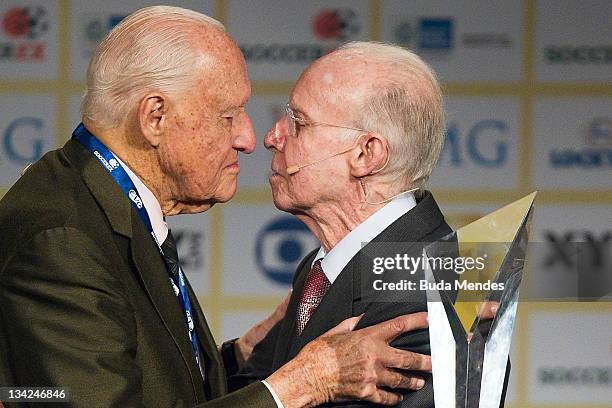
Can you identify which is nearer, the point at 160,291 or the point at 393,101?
the point at 160,291

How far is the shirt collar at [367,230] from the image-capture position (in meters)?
2.13

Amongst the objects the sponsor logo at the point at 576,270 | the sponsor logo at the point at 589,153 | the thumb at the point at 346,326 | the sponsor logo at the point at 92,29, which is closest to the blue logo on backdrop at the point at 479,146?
the sponsor logo at the point at 589,153

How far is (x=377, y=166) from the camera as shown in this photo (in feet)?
6.90

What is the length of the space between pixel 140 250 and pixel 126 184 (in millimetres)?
127

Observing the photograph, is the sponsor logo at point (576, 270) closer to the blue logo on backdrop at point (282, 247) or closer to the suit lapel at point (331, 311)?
the suit lapel at point (331, 311)

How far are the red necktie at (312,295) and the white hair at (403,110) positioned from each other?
0.79 feet

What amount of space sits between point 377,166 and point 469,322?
68 centimetres

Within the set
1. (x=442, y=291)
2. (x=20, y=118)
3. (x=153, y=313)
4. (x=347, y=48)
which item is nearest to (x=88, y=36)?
(x=20, y=118)

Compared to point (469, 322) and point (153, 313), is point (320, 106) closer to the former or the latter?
point (153, 313)

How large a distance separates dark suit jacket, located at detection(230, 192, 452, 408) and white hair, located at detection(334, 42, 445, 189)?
0.09m

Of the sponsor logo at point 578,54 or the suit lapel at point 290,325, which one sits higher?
the sponsor logo at point 578,54

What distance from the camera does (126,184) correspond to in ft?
6.36
